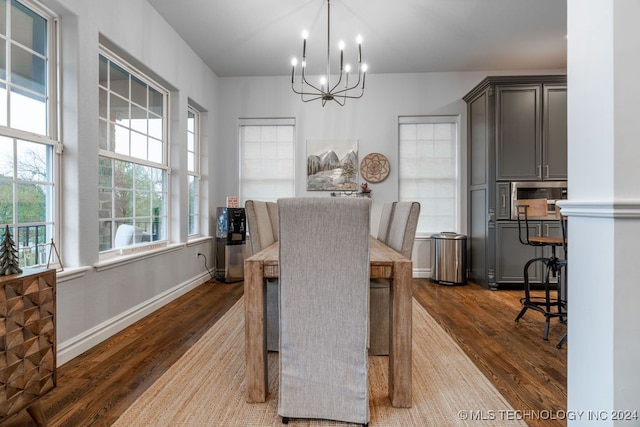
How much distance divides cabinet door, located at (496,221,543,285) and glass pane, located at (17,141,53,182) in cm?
436

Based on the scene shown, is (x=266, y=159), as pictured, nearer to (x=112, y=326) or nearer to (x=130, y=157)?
(x=130, y=157)

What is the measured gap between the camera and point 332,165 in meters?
4.82

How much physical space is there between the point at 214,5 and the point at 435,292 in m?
3.81

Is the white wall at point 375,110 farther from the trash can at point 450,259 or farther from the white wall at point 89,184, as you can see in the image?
the white wall at point 89,184

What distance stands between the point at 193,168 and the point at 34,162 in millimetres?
2399

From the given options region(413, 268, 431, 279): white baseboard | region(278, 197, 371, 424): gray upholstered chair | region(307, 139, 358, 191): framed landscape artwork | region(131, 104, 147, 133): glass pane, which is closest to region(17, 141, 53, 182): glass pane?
region(131, 104, 147, 133): glass pane

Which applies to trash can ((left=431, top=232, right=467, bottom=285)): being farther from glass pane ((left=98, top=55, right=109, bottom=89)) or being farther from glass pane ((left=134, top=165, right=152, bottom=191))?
glass pane ((left=98, top=55, right=109, bottom=89))

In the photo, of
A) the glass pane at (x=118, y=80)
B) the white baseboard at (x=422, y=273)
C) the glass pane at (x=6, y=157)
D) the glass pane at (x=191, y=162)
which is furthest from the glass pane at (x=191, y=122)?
the white baseboard at (x=422, y=273)

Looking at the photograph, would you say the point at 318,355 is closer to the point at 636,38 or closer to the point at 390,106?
the point at 636,38

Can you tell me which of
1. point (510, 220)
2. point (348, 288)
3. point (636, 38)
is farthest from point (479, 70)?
point (348, 288)

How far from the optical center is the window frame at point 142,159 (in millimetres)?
2689

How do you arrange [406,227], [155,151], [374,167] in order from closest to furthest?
[406,227] → [155,151] → [374,167]

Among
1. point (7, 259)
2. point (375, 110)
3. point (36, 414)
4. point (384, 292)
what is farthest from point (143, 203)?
point (375, 110)

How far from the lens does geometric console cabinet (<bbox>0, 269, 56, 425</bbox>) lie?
4.34 ft
